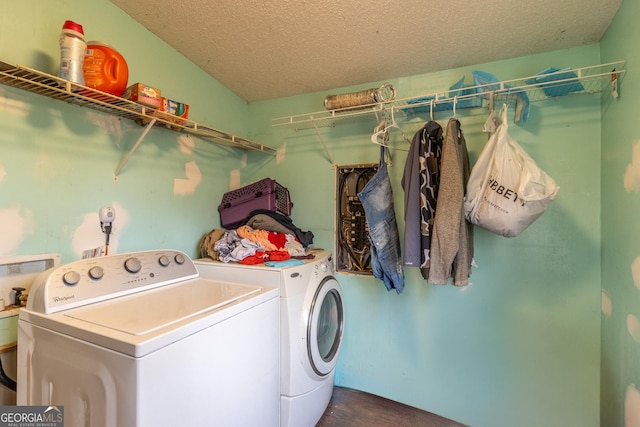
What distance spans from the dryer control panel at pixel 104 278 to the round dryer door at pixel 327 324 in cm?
76

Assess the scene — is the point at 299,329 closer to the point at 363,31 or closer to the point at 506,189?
the point at 506,189

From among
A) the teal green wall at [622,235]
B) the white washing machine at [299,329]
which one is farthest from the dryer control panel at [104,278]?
the teal green wall at [622,235]

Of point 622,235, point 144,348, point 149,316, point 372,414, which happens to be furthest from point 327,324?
point 622,235

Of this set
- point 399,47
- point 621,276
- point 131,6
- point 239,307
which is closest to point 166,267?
point 239,307

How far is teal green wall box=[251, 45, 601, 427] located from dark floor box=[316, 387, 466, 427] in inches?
2.4

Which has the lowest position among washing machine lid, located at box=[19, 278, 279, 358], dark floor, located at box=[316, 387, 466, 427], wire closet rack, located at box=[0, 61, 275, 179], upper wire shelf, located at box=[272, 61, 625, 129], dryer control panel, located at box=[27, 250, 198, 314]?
dark floor, located at box=[316, 387, 466, 427]

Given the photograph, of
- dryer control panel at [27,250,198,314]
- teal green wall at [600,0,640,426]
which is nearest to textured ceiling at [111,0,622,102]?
teal green wall at [600,0,640,426]

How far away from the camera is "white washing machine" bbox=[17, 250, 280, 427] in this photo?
829 mm

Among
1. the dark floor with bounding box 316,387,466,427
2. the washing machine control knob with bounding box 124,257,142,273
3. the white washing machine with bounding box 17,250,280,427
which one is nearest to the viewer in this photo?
the white washing machine with bounding box 17,250,280,427

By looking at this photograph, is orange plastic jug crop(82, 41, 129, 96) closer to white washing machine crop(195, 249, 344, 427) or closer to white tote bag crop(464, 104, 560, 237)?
white washing machine crop(195, 249, 344, 427)

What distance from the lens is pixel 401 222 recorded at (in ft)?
6.30

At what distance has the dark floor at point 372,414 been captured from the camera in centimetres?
178

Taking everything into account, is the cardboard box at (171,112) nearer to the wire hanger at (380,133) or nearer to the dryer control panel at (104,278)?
the dryer control panel at (104,278)

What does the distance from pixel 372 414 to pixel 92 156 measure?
89.5 inches
